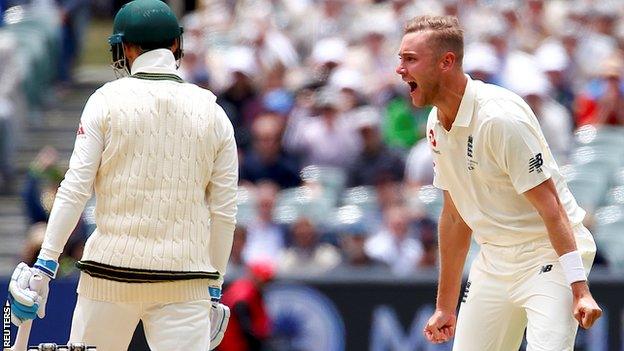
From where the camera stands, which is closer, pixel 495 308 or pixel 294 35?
pixel 495 308

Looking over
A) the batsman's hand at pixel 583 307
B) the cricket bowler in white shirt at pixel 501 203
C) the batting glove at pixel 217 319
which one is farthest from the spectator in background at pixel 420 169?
the batsman's hand at pixel 583 307

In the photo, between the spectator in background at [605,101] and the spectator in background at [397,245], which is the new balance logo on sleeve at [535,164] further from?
the spectator in background at [605,101]

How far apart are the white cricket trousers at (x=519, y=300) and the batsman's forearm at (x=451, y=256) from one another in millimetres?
119

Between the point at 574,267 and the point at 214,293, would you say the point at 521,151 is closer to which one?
the point at 574,267

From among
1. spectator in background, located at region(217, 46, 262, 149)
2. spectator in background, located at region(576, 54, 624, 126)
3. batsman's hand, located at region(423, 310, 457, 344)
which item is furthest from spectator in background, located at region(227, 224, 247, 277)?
batsman's hand, located at region(423, 310, 457, 344)

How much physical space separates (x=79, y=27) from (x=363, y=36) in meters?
4.21

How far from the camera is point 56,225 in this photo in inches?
247

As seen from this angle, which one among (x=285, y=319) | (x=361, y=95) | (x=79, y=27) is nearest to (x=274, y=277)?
(x=285, y=319)

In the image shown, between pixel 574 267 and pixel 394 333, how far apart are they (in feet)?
17.6

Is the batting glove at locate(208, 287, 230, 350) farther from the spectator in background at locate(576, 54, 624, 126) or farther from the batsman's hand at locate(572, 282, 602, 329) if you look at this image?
the spectator in background at locate(576, 54, 624, 126)

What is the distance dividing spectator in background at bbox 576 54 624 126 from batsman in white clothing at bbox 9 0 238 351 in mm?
7251

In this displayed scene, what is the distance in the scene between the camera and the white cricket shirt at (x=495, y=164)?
6.37 m

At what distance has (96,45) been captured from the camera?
1880 centimetres

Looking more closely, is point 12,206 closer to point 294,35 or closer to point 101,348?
point 294,35
